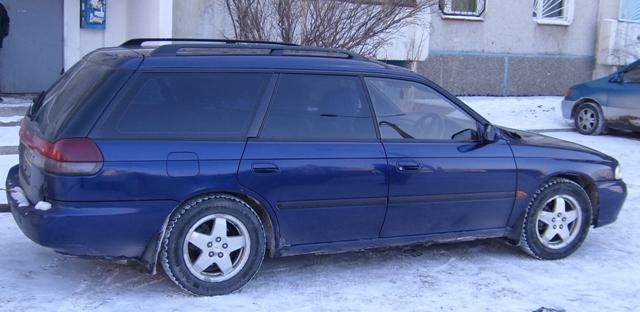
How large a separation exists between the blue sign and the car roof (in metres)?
7.29

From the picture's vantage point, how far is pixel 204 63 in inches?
200

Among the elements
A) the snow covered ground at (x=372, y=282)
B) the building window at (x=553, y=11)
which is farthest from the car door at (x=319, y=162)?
the building window at (x=553, y=11)

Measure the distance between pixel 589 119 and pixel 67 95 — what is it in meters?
10.00

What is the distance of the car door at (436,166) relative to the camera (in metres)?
5.45

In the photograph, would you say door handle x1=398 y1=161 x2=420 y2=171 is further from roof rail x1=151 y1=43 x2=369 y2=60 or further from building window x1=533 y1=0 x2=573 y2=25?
building window x1=533 y1=0 x2=573 y2=25

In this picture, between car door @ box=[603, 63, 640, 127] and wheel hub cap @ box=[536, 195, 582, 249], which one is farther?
car door @ box=[603, 63, 640, 127]

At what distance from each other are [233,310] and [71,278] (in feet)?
4.08

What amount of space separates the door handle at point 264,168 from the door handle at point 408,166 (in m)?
0.90

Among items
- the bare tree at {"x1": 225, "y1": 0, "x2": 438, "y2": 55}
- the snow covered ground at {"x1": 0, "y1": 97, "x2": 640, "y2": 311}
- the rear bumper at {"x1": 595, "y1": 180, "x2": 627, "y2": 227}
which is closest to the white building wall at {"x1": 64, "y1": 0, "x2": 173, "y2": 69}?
the bare tree at {"x1": 225, "y1": 0, "x2": 438, "y2": 55}

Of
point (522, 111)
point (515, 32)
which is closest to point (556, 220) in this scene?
point (522, 111)

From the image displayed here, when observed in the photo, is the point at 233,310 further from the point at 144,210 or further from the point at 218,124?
the point at 218,124

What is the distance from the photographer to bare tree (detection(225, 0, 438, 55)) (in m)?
11.3

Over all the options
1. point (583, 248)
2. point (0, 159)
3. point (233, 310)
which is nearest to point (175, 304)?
point (233, 310)

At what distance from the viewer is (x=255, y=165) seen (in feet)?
16.4
